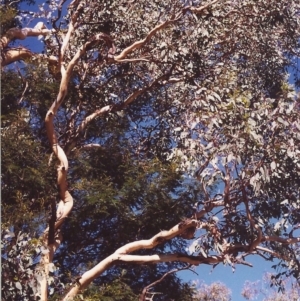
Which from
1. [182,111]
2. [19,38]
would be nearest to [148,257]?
[182,111]

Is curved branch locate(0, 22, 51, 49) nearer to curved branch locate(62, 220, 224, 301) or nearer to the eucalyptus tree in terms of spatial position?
the eucalyptus tree

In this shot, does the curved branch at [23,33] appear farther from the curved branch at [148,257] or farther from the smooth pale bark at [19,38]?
the curved branch at [148,257]

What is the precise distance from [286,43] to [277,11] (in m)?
0.92

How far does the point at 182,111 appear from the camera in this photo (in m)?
8.36

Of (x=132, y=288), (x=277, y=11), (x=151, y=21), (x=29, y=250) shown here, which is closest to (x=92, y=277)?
(x=132, y=288)

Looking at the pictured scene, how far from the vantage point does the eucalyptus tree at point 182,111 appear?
21.5 ft

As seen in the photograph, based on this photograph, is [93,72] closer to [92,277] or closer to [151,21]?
[151,21]

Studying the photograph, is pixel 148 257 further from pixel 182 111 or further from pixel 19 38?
pixel 19 38

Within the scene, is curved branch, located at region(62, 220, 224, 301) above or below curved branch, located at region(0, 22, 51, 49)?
below

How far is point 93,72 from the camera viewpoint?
9039mm

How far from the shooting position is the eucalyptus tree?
6.54m

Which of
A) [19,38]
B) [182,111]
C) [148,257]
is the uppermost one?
[19,38]

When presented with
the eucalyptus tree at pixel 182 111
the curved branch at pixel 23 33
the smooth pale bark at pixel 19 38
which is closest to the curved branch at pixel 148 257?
the eucalyptus tree at pixel 182 111

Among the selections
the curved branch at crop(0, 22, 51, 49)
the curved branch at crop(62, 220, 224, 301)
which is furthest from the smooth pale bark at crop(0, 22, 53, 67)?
the curved branch at crop(62, 220, 224, 301)
